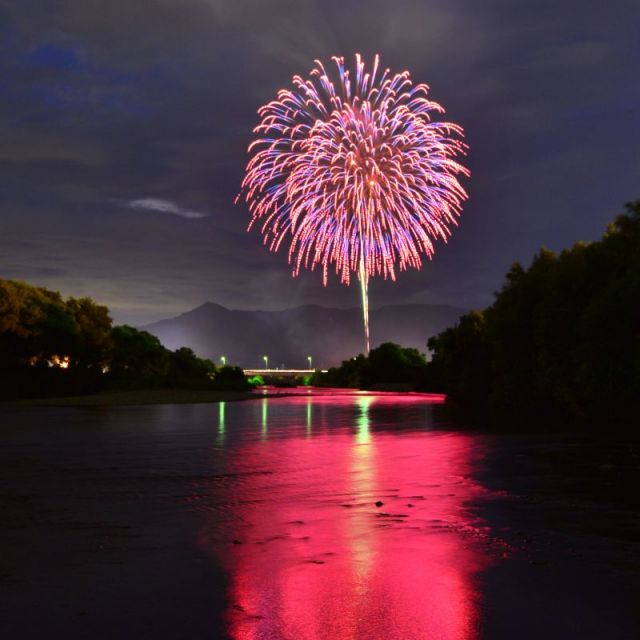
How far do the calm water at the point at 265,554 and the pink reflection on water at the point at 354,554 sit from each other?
0.03 metres

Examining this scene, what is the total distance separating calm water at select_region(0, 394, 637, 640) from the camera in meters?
7.63

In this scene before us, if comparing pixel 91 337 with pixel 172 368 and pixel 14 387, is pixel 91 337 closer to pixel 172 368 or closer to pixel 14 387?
pixel 14 387

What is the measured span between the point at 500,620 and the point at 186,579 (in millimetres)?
3701

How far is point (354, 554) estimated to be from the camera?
416 inches

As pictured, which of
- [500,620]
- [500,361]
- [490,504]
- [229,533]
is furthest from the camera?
[500,361]

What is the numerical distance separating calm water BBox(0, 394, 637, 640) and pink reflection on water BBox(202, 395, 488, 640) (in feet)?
0.09

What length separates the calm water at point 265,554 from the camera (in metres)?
7.63

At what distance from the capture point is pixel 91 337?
84062 mm

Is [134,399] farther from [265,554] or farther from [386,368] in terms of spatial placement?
[386,368]

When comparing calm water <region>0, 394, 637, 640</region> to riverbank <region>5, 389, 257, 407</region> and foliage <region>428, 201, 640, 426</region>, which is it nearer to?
foliage <region>428, 201, 640, 426</region>

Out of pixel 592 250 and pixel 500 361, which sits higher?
pixel 592 250

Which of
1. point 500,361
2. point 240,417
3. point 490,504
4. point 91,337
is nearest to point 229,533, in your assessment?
point 490,504

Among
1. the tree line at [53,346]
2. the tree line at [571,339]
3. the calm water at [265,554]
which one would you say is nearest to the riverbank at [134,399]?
the tree line at [53,346]

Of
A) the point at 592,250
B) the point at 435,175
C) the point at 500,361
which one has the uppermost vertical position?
the point at 435,175
